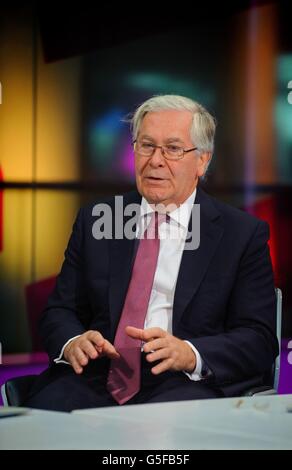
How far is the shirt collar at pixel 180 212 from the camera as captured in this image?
2512 millimetres

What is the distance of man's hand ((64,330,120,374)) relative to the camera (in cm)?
214

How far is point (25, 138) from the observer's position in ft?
16.8

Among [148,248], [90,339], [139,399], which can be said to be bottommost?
[139,399]

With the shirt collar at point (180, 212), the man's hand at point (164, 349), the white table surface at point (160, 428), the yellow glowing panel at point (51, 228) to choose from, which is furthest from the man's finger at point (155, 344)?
the yellow glowing panel at point (51, 228)

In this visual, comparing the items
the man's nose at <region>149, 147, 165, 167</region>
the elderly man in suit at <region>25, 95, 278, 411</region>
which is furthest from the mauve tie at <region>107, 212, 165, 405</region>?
the man's nose at <region>149, 147, 165, 167</region>

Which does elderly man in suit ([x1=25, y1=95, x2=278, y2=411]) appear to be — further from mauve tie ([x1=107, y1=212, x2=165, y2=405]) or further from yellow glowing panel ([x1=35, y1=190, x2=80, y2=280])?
yellow glowing panel ([x1=35, y1=190, x2=80, y2=280])

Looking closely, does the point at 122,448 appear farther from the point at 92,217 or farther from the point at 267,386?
the point at 92,217

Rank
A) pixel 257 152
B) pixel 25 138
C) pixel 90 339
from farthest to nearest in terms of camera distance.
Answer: pixel 257 152
pixel 25 138
pixel 90 339

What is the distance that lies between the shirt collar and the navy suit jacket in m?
0.04

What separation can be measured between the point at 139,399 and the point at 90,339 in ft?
Result: 0.85

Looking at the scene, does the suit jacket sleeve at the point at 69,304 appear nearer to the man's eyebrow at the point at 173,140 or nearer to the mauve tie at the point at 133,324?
the mauve tie at the point at 133,324

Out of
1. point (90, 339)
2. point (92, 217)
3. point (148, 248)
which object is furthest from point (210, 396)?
point (92, 217)

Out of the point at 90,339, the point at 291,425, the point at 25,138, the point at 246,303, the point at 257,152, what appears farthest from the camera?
the point at 257,152

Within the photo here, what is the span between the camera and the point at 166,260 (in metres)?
2.48
